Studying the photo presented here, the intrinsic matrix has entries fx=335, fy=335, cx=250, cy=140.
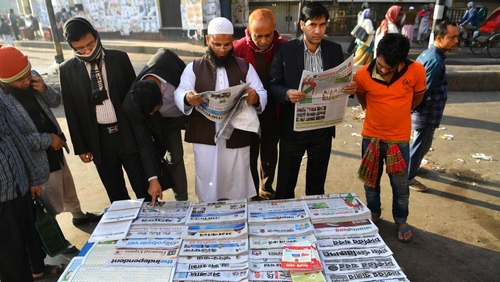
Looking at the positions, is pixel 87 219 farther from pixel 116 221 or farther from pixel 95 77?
pixel 95 77

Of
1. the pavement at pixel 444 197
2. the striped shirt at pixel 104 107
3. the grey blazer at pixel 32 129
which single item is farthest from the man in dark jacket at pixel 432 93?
the grey blazer at pixel 32 129

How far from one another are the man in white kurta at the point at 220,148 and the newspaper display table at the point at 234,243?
1.35ft

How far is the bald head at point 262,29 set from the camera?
8.75 ft

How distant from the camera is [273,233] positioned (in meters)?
1.83

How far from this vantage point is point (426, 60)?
2781 millimetres

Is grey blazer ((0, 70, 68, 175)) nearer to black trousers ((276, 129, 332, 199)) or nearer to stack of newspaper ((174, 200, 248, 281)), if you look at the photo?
stack of newspaper ((174, 200, 248, 281))

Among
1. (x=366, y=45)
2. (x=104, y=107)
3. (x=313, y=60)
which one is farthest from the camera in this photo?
(x=366, y=45)

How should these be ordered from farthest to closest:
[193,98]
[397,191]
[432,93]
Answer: [432,93], [397,191], [193,98]

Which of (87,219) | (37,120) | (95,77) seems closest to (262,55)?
(95,77)

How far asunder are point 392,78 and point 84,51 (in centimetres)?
208

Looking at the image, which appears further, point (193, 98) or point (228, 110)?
point (228, 110)

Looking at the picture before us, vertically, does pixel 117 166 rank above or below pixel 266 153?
above

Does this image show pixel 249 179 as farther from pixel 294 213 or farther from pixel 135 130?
pixel 135 130

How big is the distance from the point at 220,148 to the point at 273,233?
2.82 ft
